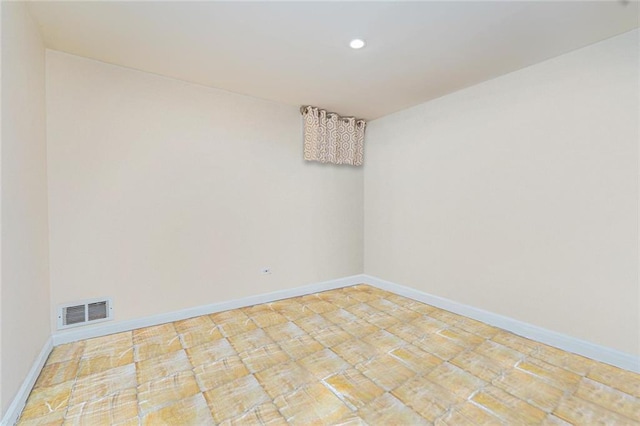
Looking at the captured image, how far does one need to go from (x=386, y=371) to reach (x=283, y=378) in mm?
672

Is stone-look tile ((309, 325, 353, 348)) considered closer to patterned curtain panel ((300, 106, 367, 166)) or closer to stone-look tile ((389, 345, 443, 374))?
stone-look tile ((389, 345, 443, 374))

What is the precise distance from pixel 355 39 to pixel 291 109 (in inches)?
59.2

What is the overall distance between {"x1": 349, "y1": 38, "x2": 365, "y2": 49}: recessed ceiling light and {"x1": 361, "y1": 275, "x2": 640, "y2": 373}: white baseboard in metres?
2.51

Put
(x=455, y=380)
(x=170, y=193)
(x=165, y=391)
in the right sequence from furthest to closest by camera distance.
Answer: (x=170, y=193) < (x=455, y=380) < (x=165, y=391)

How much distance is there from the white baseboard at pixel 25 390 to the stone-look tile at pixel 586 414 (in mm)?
2729

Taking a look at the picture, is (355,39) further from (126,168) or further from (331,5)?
(126,168)

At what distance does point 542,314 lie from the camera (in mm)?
2369

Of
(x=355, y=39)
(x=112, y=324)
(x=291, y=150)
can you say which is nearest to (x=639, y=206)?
(x=355, y=39)

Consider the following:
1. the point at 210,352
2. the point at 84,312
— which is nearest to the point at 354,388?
the point at 210,352

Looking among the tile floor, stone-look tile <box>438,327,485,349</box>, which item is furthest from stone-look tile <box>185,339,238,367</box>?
stone-look tile <box>438,327,485,349</box>

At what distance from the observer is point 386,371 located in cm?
194

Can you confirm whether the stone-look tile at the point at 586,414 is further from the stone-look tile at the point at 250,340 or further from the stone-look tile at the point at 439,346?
Answer: the stone-look tile at the point at 250,340

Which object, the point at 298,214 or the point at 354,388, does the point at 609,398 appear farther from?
the point at 298,214

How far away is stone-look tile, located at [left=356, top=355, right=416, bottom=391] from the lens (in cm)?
181
